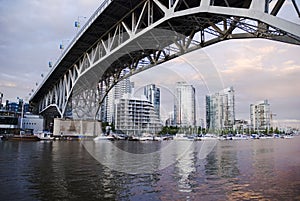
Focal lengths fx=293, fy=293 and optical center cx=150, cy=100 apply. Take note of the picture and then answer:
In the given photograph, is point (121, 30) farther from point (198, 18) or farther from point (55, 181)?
point (55, 181)

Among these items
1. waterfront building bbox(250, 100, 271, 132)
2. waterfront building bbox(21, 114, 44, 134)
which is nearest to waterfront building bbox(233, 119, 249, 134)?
waterfront building bbox(250, 100, 271, 132)

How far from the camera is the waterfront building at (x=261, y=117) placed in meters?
139

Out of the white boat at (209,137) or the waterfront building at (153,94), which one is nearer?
the waterfront building at (153,94)

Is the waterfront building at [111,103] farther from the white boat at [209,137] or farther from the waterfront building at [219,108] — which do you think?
the waterfront building at [219,108]

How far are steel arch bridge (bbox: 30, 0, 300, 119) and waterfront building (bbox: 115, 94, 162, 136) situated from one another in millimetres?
14658

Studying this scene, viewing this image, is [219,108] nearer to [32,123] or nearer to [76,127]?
[76,127]

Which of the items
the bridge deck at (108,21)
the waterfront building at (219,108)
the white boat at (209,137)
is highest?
the bridge deck at (108,21)

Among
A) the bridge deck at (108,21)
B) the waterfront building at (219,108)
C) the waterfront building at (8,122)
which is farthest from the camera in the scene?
the waterfront building at (8,122)

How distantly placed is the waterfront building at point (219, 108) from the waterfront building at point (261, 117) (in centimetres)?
3867

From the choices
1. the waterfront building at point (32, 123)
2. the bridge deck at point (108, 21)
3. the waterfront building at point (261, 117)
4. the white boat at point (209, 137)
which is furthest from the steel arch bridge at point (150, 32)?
the waterfront building at point (261, 117)

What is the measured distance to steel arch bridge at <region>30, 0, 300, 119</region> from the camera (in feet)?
40.8

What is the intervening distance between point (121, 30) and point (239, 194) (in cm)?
1824

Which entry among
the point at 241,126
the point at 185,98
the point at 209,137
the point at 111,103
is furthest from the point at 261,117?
the point at 185,98

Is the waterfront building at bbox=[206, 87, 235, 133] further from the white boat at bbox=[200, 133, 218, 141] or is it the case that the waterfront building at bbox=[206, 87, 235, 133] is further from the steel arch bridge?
the steel arch bridge
